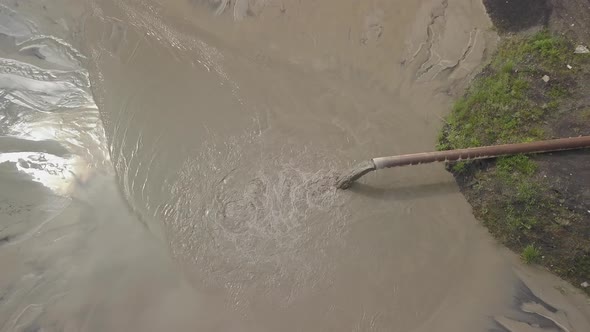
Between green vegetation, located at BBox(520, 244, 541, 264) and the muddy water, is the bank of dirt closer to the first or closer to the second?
green vegetation, located at BBox(520, 244, 541, 264)

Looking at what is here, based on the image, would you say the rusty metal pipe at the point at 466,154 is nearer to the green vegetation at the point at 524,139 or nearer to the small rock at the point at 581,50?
the green vegetation at the point at 524,139

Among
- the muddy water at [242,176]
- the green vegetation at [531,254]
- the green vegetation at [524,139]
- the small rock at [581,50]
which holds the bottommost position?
the muddy water at [242,176]

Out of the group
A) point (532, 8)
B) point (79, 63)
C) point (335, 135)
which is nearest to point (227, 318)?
point (335, 135)

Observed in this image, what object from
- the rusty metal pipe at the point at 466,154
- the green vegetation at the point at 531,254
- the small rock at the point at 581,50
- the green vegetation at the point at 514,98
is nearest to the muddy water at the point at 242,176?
the green vegetation at the point at 531,254

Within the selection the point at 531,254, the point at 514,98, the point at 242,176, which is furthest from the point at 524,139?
the point at 242,176

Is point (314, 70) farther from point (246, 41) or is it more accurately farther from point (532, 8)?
point (532, 8)

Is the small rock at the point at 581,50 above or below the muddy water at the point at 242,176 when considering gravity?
above

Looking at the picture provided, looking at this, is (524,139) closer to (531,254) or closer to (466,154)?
(466,154)
